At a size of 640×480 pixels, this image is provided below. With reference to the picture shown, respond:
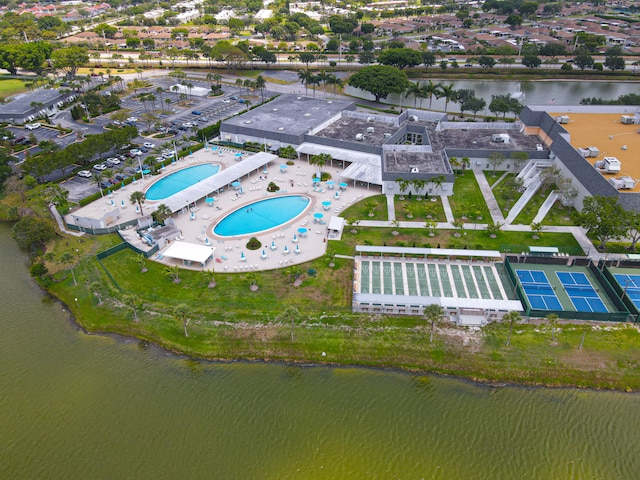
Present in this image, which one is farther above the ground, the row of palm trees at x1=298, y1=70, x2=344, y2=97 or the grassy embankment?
the row of palm trees at x1=298, y1=70, x2=344, y2=97

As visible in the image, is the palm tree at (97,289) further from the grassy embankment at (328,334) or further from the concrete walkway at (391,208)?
the concrete walkway at (391,208)

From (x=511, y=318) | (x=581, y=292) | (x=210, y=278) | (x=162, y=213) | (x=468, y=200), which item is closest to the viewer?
(x=511, y=318)

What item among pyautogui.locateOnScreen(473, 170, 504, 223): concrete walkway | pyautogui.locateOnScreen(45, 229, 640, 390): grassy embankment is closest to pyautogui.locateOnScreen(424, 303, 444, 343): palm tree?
pyautogui.locateOnScreen(45, 229, 640, 390): grassy embankment

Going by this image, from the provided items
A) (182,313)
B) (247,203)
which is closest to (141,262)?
(182,313)

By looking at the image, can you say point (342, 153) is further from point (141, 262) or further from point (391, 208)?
point (141, 262)

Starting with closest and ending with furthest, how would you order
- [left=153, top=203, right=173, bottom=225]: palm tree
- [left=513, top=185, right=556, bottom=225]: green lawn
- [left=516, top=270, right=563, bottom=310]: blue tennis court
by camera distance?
[left=516, top=270, right=563, bottom=310]: blue tennis court → [left=153, top=203, right=173, bottom=225]: palm tree → [left=513, top=185, right=556, bottom=225]: green lawn

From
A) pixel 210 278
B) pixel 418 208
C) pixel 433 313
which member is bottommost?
pixel 418 208

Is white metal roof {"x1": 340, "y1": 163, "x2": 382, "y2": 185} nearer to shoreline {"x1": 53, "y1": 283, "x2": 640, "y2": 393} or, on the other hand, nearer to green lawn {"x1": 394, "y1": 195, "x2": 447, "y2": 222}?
green lawn {"x1": 394, "y1": 195, "x2": 447, "y2": 222}

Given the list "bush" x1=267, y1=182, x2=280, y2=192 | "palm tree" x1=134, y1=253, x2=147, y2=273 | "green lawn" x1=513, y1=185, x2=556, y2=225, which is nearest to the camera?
"palm tree" x1=134, y1=253, x2=147, y2=273
